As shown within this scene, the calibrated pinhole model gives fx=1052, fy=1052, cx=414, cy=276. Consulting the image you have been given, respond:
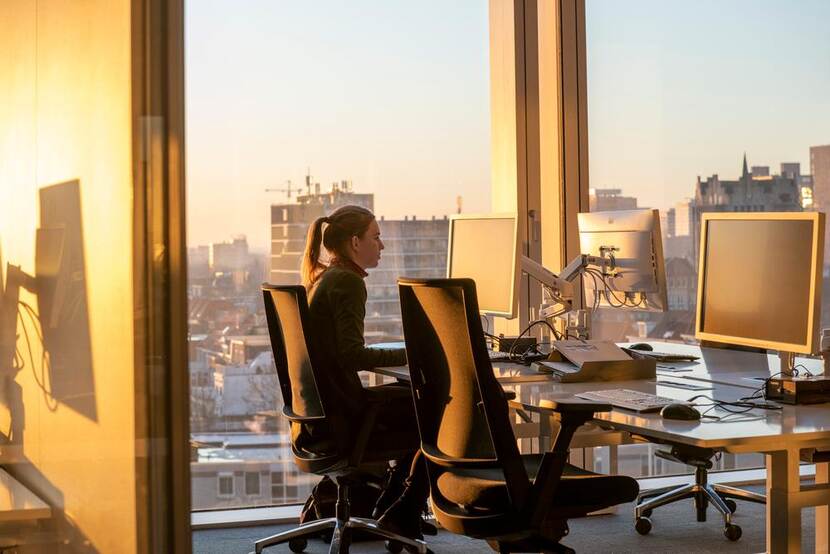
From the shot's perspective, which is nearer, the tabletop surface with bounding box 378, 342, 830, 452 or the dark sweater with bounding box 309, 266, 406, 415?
the tabletop surface with bounding box 378, 342, 830, 452

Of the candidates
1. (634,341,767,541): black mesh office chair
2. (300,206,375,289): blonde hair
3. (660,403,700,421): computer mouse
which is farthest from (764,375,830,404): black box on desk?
(300,206,375,289): blonde hair

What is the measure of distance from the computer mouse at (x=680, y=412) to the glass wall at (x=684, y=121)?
103 inches

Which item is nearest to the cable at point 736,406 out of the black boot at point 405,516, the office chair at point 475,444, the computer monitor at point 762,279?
the computer monitor at point 762,279

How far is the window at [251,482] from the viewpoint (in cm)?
495

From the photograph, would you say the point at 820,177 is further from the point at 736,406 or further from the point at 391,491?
the point at 736,406

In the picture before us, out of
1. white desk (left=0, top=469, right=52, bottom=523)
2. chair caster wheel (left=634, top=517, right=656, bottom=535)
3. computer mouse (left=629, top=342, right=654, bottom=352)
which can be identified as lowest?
chair caster wheel (left=634, top=517, right=656, bottom=535)

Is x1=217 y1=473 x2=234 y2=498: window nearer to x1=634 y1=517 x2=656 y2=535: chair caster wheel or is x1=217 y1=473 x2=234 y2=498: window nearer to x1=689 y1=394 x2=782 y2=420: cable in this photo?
x1=634 y1=517 x2=656 y2=535: chair caster wheel

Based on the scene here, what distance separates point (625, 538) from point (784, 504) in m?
2.17

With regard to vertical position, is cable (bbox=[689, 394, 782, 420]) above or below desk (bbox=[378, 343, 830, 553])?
above

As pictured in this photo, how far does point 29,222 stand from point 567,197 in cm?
380

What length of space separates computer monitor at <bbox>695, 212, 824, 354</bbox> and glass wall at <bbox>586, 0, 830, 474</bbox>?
1.92 metres

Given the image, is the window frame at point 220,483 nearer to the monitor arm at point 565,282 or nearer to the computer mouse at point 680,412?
the monitor arm at point 565,282

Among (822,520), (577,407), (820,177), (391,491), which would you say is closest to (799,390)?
(822,520)

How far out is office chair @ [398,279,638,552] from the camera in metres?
2.75
